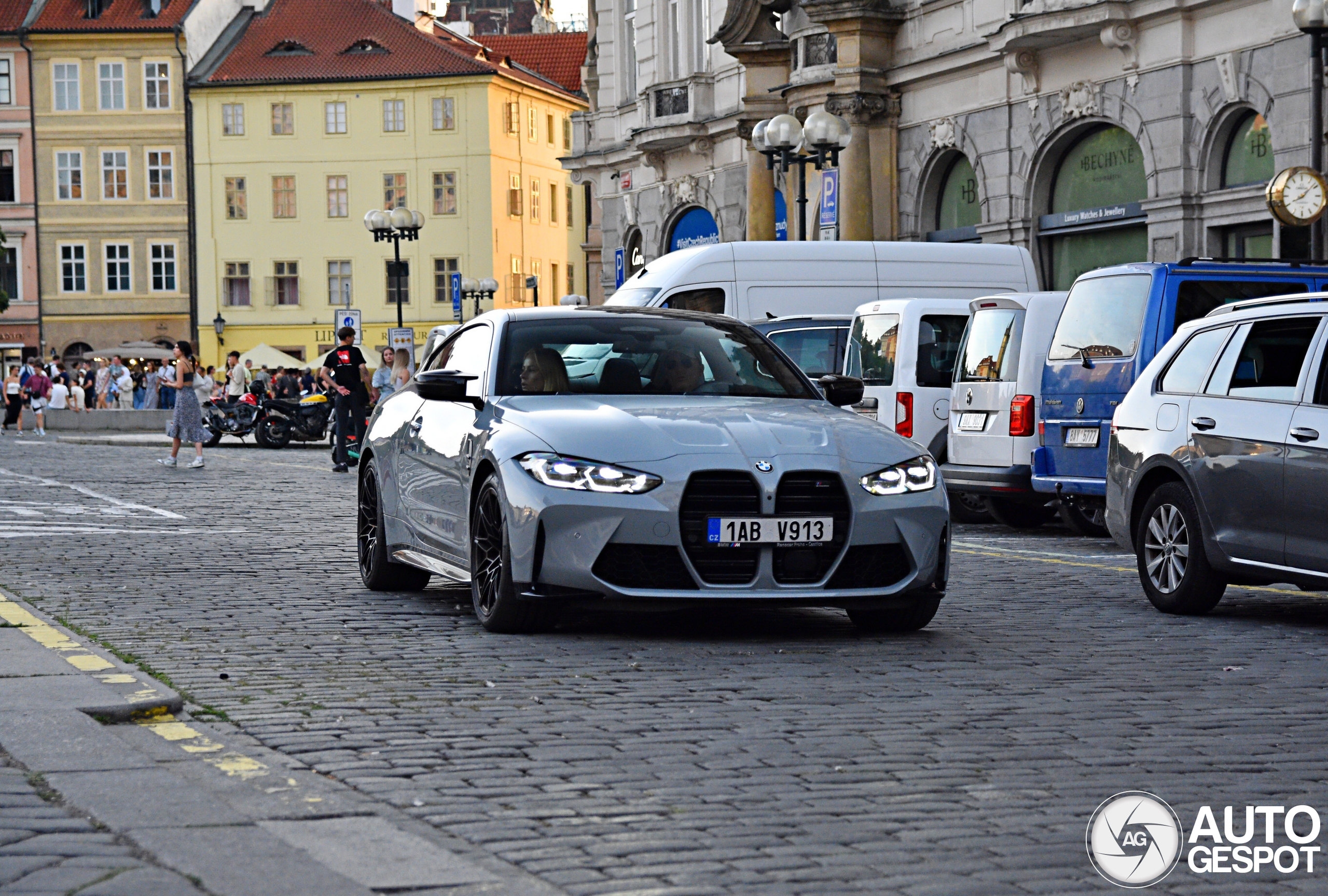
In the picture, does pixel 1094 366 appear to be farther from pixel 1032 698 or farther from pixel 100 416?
pixel 100 416

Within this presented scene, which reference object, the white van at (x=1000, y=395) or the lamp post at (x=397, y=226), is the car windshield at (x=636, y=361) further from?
the lamp post at (x=397, y=226)

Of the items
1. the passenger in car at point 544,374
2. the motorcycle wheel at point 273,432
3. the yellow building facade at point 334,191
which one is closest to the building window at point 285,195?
the yellow building facade at point 334,191

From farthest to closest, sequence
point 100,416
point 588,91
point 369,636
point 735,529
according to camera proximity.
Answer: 1. point 588,91
2. point 100,416
3. point 369,636
4. point 735,529

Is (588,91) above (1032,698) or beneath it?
above

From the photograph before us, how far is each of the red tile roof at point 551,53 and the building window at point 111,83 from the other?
18.2 m

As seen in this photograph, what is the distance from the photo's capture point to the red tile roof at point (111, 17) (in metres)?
79.1

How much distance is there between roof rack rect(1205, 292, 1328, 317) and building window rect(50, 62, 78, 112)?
73.4 m

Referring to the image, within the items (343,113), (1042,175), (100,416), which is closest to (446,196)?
(343,113)

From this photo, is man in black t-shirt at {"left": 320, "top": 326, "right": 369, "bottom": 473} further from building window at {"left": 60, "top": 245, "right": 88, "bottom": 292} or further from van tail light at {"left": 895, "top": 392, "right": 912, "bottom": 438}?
building window at {"left": 60, "top": 245, "right": 88, "bottom": 292}

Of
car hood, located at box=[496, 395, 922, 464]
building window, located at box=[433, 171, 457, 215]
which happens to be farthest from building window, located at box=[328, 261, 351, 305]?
car hood, located at box=[496, 395, 922, 464]

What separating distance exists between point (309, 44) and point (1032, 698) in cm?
7790

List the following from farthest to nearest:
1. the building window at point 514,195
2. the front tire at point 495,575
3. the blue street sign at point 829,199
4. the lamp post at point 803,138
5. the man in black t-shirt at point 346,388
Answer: the building window at point 514,195, the man in black t-shirt at point 346,388, the lamp post at point 803,138, the blue street sign at point 829,199, the front tire at point 495,575

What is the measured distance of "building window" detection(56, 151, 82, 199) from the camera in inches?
3132

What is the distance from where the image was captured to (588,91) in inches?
2141
